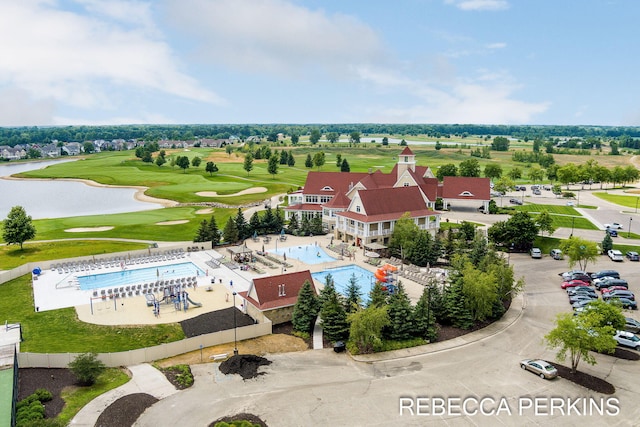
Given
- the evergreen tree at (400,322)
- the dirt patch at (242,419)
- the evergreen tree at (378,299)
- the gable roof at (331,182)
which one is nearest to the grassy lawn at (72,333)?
the dirt patch at (242,419)

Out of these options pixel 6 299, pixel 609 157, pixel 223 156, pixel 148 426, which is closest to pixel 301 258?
pixel 6 299

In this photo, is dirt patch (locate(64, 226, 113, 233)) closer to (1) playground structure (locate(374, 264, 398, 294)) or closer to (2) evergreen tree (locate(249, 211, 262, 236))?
(2) evergreen tree (locate(249, 211, 262, 236))

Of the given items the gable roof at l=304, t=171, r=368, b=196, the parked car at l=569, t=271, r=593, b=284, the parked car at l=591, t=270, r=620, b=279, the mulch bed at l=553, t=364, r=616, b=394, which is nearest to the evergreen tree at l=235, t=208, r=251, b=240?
the gable roof at l=304, t=171, r=368, b=196

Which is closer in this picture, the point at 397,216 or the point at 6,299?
the point at 6,299

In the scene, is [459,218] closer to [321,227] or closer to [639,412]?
[321,227]

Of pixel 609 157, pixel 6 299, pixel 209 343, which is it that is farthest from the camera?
pixel 609 157

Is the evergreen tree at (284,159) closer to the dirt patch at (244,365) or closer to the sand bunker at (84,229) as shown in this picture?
the sand bunker at (84,229)

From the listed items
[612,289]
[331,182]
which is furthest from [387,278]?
[331,182]
